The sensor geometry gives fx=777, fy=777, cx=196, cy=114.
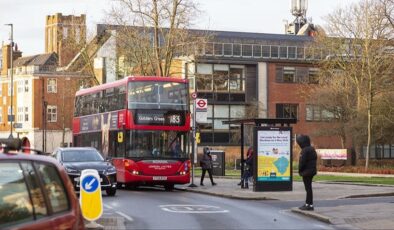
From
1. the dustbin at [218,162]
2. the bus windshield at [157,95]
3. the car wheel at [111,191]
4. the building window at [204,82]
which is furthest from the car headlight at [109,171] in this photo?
the building window at [204,82]

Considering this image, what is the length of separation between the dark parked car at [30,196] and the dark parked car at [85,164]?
1648 centimetres

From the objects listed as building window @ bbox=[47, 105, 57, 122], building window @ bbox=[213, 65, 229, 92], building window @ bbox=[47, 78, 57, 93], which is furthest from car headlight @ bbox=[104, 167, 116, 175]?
building window @ bbox=[47, 78, 57, 93]

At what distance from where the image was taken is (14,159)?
6137mm

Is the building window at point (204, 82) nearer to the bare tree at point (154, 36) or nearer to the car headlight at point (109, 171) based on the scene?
the bare tree at point (154, 36)

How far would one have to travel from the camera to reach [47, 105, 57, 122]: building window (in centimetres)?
9188

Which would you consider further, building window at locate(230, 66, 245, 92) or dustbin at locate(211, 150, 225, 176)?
building window at locate(230, 66, 245, 92)

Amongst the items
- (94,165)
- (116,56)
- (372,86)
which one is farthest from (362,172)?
(94,165)

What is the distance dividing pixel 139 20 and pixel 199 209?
3147 cm

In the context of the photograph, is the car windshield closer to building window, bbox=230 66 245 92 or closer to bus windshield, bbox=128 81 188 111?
bus windshield, bbox=128 81 188 111

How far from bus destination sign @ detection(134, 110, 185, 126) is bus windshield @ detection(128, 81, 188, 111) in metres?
0.22

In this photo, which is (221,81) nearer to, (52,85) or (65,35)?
(65,35)

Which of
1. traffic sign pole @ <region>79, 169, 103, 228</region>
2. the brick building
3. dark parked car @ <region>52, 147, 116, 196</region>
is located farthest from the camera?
the brick building

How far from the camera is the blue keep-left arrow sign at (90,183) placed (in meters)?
13.7

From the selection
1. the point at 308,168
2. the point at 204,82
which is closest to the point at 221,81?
the point at 204,82
